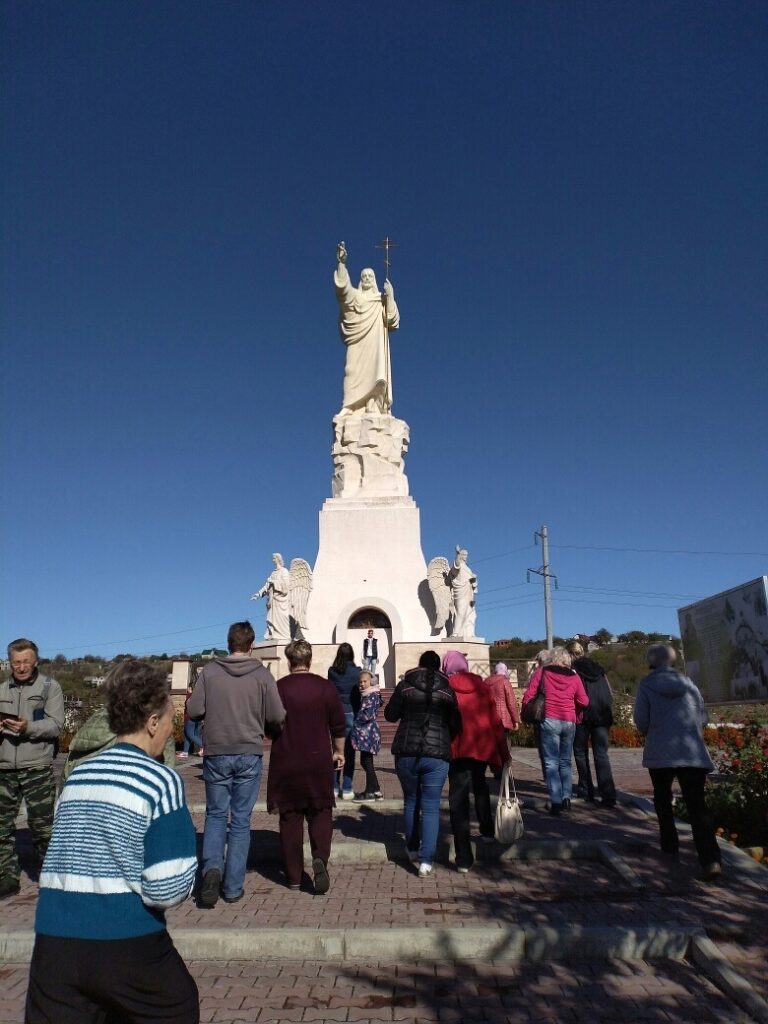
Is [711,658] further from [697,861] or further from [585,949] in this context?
[585,949]

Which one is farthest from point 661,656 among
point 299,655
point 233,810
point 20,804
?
point 20,804

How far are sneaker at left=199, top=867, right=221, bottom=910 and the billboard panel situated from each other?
619 centimetres

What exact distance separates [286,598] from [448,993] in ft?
59.5

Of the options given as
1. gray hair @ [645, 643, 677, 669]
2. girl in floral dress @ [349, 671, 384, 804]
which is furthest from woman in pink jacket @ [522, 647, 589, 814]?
girl in floral dress @ [349, 671, 384, 804]

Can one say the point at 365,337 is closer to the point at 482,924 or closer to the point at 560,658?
the point at 560,658

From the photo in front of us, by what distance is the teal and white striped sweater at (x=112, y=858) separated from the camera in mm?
2197

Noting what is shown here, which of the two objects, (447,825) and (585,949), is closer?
(585,949)

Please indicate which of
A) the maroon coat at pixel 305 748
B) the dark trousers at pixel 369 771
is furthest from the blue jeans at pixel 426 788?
the dark trousers at pixel 369 771

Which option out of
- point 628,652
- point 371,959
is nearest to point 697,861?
point 371,959

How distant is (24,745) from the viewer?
562 cm

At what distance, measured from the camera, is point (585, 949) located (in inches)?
166

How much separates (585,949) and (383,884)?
1870 mm

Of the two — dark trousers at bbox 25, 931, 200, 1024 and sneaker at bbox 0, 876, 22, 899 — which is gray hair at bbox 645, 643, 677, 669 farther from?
sneaker at bbox 0, 876, 22, 899

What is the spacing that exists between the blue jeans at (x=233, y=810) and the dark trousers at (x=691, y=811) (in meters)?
3.26
